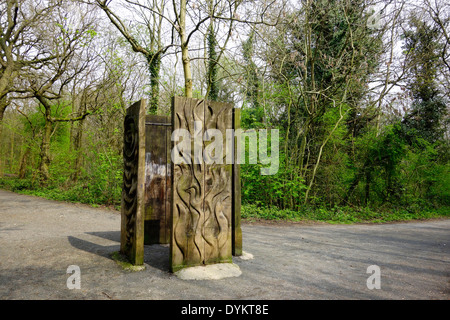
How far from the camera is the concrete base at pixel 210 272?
328 centimetres

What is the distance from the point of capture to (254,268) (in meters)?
3.69

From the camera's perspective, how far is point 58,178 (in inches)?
556

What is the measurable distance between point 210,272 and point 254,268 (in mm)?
617

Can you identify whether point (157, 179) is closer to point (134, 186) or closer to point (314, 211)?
point (134, 186)

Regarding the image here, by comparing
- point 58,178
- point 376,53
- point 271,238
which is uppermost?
point 376,53

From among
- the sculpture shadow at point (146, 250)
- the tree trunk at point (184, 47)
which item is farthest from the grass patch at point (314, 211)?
the sculpture shadow at point (146, 250)

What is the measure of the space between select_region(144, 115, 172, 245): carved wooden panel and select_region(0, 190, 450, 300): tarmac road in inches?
11.9

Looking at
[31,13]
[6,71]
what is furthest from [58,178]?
[31,13]
